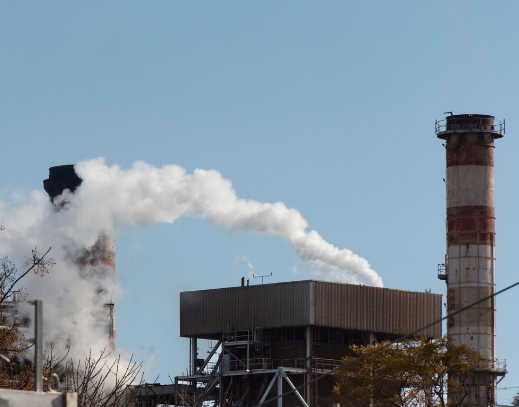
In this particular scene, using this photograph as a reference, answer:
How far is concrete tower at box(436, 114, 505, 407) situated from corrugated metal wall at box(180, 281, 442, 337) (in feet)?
13.3

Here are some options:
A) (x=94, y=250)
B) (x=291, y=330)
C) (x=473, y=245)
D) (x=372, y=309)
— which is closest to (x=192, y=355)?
(x=291, y=330)

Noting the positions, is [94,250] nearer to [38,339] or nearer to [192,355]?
[192,355]

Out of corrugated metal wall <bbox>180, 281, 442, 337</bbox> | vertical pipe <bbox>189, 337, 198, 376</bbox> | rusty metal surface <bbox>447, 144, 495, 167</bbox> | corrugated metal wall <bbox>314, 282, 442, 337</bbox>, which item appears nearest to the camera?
corrugated metal wall <bbox>180, 281, 442, 337</bbox>

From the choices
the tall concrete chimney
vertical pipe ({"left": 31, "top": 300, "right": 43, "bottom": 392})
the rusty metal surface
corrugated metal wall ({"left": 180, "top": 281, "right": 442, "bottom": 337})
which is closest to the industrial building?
corrugated metal wall ({"left": 180, "top": 281, "right": 442, "bottom": 337})

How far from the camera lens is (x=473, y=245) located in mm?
99250

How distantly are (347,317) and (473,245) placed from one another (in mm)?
10950

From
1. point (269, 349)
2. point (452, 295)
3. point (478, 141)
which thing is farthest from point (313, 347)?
point (478, 141)

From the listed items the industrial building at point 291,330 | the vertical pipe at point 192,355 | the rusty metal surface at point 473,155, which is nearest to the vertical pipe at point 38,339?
the industrial building at point 291,330

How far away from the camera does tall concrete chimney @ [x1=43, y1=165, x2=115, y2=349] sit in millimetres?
118000

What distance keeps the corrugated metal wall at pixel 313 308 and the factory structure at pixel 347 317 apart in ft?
0.25

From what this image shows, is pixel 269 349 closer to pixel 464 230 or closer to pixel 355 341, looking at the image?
pixel 355 341

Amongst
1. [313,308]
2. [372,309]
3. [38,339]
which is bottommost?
[38,339]

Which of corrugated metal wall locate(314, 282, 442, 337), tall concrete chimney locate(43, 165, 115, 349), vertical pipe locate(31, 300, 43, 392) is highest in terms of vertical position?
tall concrete chimney locate(43, 165, 115, 349)

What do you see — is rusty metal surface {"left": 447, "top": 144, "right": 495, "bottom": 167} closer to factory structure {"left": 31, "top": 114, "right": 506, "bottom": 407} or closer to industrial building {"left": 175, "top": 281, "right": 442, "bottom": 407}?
factory structure {"left": 31, "top": 114, "right": 506, "bottom": 407}
